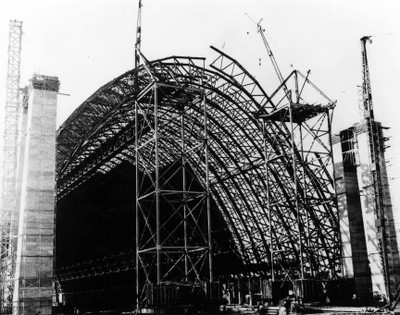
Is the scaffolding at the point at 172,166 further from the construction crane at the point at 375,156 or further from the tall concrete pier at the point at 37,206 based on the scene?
the construction crane at the point at 375,156

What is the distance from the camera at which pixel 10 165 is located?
40531 mm

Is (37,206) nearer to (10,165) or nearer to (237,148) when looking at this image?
(10,165)

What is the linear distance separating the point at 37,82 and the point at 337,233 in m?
25.5

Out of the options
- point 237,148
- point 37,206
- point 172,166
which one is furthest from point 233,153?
point 37,206

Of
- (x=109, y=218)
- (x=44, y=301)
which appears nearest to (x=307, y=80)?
(x=44, y=301)

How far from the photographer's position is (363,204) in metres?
40.1

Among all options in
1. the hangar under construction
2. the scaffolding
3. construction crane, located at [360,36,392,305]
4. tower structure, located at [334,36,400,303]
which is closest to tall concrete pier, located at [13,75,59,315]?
the hangar under construction

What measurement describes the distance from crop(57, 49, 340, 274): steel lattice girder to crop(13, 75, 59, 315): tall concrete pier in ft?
24.2

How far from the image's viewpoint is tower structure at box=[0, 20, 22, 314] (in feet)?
116

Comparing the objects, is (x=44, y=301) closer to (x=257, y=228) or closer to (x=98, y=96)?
(x=98, y=96)

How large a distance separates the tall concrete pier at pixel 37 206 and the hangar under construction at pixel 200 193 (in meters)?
0.08

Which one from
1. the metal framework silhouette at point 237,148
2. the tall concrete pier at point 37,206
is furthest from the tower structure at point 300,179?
the tall concrete pier at point 37,206

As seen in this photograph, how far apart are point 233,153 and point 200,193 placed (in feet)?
56.7

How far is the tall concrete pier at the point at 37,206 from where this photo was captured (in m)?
30.9
